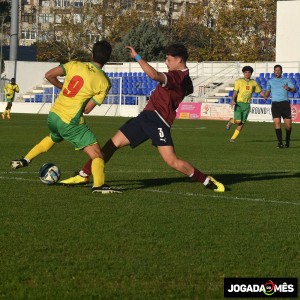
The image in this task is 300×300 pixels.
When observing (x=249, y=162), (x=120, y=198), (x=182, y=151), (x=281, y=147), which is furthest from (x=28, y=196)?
(x=281, y=147)

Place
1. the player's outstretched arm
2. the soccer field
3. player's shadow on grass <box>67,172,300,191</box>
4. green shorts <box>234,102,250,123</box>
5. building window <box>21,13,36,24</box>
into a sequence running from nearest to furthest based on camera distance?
the soccer field < the player's outstretched arm < player's shadow on grass <box>67,172,300,191</box> < green shorts <box>234,102,250,123</box> < building window <box>21,13,36,24</box>

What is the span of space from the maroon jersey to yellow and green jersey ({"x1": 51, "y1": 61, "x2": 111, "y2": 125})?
617mm

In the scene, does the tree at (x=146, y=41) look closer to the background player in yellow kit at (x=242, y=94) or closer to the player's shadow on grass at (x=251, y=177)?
the background player in yellow kit at (x=242, y=94)

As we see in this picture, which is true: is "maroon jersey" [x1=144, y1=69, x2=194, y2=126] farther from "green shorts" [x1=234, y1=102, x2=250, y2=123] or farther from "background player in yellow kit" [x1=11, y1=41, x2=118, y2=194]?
"green shorts" [x1=234, y1=102, x2=250, y2=123]

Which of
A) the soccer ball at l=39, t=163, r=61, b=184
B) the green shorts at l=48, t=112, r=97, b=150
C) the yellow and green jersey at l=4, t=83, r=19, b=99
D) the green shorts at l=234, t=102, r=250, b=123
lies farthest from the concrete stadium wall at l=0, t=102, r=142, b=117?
the green shorts at l=48, t=112, r=97, b=150

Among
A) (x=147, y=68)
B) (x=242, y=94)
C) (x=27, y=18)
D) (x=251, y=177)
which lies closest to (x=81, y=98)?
(x=147, y=68)

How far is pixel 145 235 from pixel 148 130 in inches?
158

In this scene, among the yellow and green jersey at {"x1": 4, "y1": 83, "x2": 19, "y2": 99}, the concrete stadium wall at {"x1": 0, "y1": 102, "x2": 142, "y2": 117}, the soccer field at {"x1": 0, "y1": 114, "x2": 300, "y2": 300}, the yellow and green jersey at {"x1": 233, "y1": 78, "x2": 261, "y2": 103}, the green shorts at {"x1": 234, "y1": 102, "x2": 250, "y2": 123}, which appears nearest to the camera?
the soccer field at {"x1": 0, "y1": 114, "x2": 300, "y2": 300}

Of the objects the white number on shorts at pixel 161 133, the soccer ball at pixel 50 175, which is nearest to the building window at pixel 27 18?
the soccer ball at pixel 50 175

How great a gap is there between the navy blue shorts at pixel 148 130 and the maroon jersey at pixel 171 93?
87 millimetres

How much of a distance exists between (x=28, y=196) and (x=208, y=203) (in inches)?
79.9

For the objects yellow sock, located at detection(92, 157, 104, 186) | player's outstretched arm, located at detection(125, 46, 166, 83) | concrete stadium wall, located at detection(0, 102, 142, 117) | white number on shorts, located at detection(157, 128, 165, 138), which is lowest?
concrete stadium wall, located at detection(0, 102, 142, 117)

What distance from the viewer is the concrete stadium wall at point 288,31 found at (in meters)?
60.2

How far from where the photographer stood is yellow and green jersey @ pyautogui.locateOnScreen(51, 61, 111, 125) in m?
13.1
